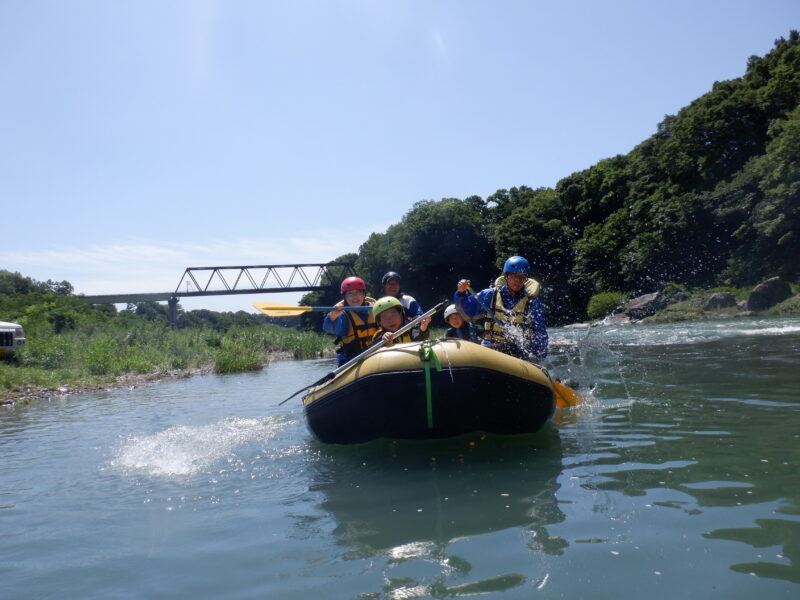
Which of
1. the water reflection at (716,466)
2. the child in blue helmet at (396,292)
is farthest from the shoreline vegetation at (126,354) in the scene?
the water reflection at (716,466)

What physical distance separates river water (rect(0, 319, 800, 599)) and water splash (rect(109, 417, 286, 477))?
3 cm

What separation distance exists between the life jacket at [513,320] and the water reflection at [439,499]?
116 centimetres

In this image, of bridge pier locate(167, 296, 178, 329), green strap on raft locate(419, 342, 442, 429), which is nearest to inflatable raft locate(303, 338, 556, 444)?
green strap on raft locate(419, 342, 442, 429)

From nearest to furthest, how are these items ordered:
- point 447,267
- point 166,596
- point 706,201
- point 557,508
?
point 166,596 < point 557,508 < point 706,201 < point 447,267

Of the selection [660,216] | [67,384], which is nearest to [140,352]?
[67,384]

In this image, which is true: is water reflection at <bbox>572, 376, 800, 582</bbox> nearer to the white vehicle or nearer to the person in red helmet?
the person in red helmet

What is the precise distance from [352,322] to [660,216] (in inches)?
1165

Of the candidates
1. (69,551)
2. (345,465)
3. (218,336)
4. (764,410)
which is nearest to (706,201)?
(218,336)

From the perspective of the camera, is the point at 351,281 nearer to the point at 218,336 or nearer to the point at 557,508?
the point at 557,508

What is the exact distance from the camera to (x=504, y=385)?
191 inches

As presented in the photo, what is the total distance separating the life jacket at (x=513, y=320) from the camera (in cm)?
622

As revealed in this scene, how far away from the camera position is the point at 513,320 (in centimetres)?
623

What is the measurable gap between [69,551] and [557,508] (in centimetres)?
268

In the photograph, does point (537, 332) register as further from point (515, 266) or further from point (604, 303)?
point (604, 303)
